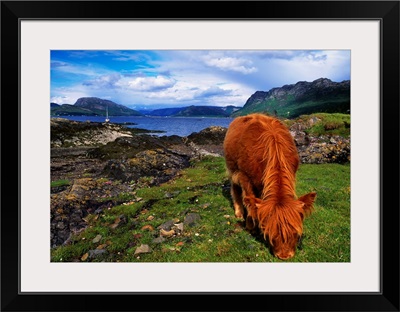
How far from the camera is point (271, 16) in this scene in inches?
175

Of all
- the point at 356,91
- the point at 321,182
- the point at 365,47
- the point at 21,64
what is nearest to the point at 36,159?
the point at 21,64

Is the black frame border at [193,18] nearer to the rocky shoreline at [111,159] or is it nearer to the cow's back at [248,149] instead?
the rocky shoreline at [111,159]

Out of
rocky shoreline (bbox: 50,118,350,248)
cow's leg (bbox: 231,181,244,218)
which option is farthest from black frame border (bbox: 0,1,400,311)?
cow's leg (bbox: 231,181,244,218)

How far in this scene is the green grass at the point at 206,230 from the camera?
5.16m

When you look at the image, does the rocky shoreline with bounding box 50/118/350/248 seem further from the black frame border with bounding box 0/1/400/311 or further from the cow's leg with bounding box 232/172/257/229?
the cow's leg with bounding box 232/172/257/229

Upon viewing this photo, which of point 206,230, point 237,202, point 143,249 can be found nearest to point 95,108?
point 143,249

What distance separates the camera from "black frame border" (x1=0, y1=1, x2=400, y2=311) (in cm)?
426

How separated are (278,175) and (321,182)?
187 inches

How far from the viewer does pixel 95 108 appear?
6621mm

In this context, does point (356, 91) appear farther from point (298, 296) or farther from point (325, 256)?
point (298, 296)

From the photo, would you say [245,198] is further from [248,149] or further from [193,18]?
[193,18]

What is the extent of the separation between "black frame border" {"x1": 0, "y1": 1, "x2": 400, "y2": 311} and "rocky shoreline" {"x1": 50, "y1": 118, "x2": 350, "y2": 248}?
2.82 ft

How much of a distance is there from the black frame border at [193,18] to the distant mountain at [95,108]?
1595mm

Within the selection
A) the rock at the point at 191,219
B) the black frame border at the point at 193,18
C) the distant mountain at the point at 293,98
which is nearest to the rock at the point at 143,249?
the black frame border at the point at 193,18
